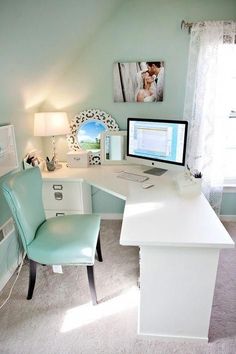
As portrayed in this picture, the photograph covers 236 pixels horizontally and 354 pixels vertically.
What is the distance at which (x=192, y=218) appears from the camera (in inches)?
53.2

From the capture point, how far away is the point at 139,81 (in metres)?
2.27

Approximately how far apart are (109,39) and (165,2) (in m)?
0.56

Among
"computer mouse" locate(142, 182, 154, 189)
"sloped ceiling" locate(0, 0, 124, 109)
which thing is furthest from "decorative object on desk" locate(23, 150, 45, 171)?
"computer mouse" locate(142, 182, 154, 189)

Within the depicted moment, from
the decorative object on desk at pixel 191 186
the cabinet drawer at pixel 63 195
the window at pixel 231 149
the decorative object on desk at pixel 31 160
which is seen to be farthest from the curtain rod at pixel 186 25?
the decorative object on desk at pixel 31 160

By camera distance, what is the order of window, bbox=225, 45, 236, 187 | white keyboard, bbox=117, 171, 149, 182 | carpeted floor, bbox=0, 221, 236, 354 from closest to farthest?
carpeted floor, bbox=0, 221, 236, 354, white keyboard, bbox=117, 171, 149, 182, window, bbox=225, 45, 236, 187

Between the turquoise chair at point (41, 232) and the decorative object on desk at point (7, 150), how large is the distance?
24cm

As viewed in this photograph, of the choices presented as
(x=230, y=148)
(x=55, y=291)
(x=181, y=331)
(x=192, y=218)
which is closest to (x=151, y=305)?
(x=181, y=331)

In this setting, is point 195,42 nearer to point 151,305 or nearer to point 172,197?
point 172,197

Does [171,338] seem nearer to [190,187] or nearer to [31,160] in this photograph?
[190,187]

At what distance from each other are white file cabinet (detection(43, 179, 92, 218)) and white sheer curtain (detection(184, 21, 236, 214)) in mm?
1114

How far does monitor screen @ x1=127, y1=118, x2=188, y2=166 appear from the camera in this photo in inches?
73.5

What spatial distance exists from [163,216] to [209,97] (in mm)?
1389

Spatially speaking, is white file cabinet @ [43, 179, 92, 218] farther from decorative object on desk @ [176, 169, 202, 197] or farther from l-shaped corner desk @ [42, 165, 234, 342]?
decorative object on desk @ [176, 169, 202, 197]

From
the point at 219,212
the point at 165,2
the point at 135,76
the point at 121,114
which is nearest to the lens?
the point at 165,2
